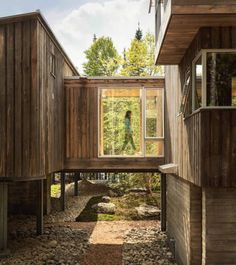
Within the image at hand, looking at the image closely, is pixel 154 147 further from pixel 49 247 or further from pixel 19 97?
pixel 19 97

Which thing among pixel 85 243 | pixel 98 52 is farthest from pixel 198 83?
pixel 98 52

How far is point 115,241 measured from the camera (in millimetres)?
11609

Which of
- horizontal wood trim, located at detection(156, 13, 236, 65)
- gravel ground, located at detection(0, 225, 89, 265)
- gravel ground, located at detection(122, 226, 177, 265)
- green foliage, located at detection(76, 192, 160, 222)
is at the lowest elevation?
gravel ground, located at detection(122, 226, 177, 265)

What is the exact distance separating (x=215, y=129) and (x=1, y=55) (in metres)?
5.48

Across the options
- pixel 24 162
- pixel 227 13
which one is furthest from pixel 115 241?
pixel 227 13

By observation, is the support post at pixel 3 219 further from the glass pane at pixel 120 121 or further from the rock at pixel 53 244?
the glass pane at pixel 120 121

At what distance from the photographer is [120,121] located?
12453 mm

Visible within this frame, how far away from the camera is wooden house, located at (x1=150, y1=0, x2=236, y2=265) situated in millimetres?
6215

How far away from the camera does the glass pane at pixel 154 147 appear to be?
12336mm

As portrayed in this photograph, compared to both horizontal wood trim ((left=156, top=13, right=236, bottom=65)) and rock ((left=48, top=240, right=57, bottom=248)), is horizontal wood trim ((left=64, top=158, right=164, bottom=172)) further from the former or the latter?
horizontal wood trim ((left=156, top=13, right=236, bottom=65))

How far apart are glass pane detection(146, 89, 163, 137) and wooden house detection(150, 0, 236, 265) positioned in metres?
4.64

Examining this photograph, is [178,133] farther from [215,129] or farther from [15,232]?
[15,232]

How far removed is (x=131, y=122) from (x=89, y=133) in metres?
1.40

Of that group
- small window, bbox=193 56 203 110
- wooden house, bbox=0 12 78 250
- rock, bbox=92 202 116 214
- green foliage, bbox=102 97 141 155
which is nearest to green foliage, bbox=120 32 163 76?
rock, bbox=92 202 116 214
